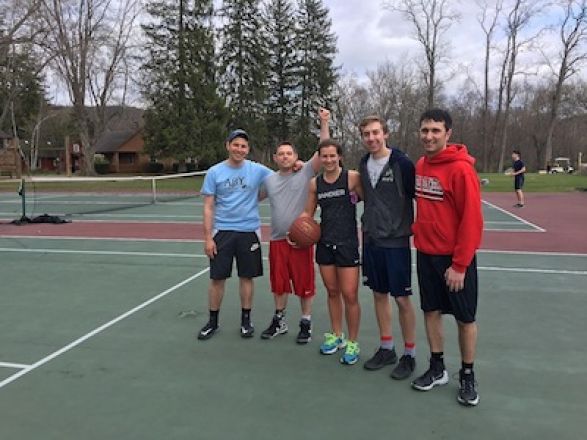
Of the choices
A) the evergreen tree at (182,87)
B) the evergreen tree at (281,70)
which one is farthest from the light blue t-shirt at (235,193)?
the evergreen tree at (281,70)

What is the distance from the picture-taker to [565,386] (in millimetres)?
3484

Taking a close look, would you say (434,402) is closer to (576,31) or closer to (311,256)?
(311,256)

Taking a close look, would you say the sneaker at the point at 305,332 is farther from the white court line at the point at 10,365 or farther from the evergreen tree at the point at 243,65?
the evergreen tree at the point at 243,65

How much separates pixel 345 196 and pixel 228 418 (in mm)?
1764

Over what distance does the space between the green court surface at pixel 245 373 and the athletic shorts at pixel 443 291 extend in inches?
22.5

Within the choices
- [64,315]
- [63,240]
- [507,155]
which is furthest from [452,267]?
[507,155]

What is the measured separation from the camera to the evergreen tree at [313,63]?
149 feet

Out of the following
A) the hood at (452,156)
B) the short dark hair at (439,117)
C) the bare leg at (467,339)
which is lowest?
the bare leg at (467,339)

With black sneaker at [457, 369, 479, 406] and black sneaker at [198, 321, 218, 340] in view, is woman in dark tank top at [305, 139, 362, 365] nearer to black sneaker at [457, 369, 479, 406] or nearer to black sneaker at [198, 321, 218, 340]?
black sneaker at [457, 369, 479, 406]

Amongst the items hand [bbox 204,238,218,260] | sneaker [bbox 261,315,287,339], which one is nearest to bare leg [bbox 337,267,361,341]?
sneaker [bbox 261,315,287,339]

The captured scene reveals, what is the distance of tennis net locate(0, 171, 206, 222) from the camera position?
16.4 m

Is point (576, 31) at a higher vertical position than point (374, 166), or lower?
higher

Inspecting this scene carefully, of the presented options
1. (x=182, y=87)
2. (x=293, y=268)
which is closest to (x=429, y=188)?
(x=293, y=268)

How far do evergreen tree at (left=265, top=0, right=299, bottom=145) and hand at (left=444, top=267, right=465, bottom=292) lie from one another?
42.1 meters
